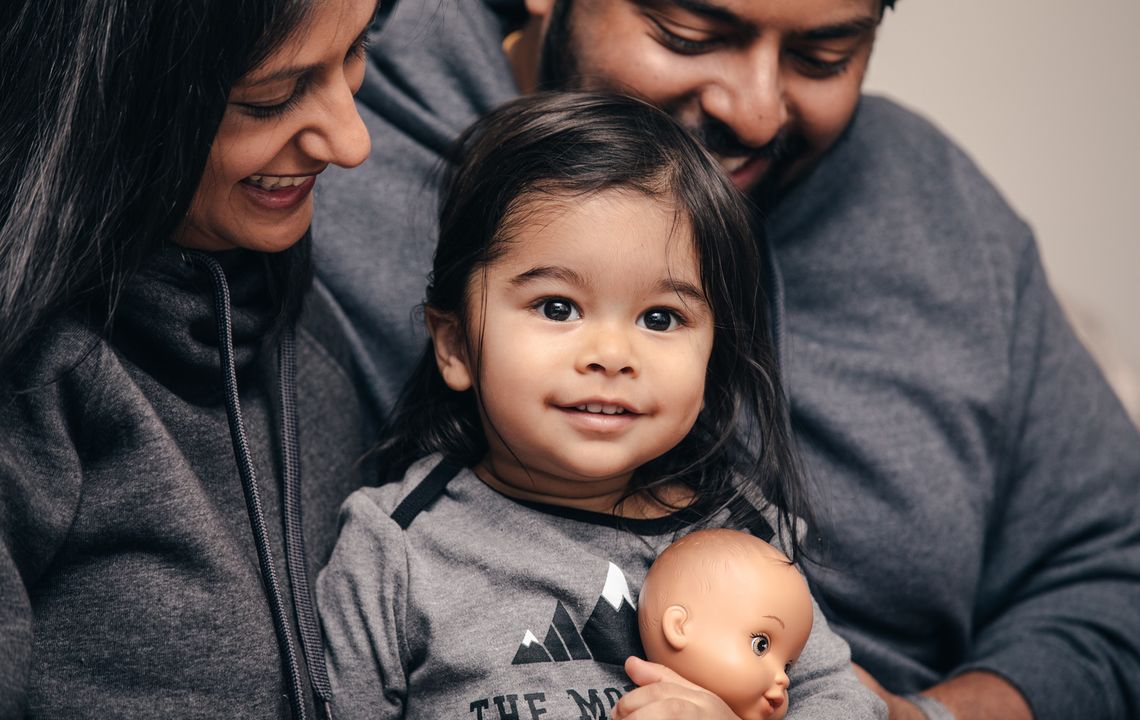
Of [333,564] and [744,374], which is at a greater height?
[744,374]

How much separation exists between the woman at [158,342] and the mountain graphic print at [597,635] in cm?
21

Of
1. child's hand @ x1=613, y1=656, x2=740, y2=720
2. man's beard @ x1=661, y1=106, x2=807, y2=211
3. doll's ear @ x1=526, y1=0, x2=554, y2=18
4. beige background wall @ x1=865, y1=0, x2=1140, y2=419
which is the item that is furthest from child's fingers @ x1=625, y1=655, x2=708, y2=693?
beige background wall @ x1=865, y1=0, x2=1140, y2=419

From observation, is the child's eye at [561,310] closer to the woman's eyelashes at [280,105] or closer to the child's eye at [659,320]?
the child's eye at [659,320]

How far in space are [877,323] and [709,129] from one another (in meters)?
0.37

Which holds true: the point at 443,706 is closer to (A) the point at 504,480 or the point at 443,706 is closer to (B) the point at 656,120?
(A) the point at 504,480

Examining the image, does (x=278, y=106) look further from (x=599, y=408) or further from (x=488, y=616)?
(x=488, y=616)

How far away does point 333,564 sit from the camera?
48.2 inches

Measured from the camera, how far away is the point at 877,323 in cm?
169

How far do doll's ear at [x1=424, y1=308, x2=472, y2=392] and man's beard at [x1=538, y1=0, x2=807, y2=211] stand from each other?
0.45 meters

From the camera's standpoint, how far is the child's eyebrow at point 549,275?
1.13 metres

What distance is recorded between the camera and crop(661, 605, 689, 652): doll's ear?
1092 millimetres

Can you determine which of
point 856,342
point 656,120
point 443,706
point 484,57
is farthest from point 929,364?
point 443,706

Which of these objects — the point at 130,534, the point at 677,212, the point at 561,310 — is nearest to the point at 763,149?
the point at 677,212

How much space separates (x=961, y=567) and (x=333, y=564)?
862mm
